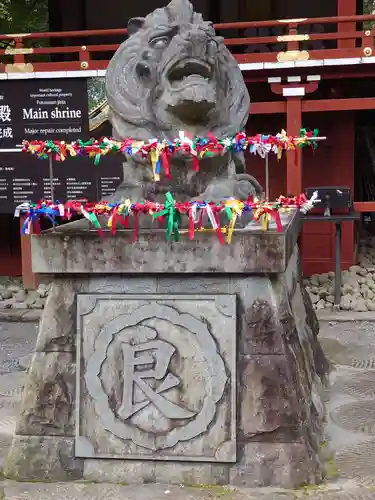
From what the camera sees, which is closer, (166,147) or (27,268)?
(166,147)

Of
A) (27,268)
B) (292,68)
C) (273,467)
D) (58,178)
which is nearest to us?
(273,467)

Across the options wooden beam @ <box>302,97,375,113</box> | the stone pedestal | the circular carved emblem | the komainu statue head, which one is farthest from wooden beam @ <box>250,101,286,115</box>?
the circular carved emblem

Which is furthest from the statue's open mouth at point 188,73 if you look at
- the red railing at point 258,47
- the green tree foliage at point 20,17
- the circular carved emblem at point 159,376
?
the green tree foliage at point 20,17

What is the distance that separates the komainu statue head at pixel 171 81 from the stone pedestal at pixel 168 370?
2.54 ft

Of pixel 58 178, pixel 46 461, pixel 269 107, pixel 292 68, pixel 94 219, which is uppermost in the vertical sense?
pixel 292 68

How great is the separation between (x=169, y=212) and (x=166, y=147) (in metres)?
0.38

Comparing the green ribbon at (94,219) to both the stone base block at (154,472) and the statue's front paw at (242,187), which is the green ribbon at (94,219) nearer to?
the statue's front paw at (242,187)

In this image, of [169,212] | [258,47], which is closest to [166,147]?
[169,212]

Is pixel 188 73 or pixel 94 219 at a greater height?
pixel 188 73

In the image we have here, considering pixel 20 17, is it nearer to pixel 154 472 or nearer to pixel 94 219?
pixel 94 219

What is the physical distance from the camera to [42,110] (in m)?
8.56

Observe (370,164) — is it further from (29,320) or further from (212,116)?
(212,116)

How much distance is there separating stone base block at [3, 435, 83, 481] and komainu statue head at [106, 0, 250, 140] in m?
1.76

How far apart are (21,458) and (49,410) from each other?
295 millimetres
